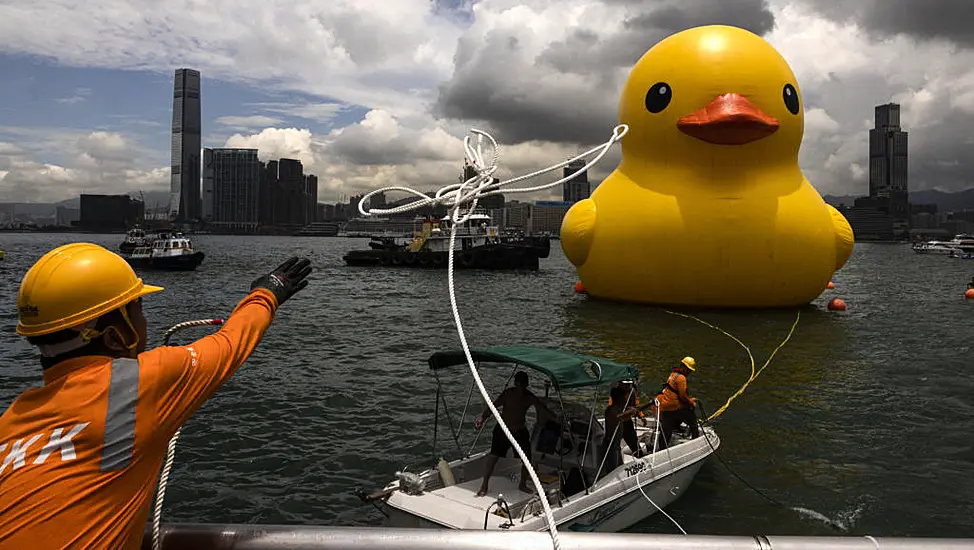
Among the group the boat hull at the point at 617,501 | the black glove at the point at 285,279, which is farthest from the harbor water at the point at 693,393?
the black glove at the point at 285,279

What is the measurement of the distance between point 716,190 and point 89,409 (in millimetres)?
16577

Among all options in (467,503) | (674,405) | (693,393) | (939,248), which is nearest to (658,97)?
(693,393)

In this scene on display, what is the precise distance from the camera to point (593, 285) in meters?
19.4

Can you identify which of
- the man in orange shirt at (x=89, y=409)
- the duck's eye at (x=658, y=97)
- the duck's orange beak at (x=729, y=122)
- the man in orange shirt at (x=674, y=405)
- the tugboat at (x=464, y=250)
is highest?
the duck's eye at (x=658, y=97)

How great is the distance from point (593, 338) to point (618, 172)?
5.12 meters

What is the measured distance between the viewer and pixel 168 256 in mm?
41500

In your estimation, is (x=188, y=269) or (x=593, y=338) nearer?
(x=593, y=338)

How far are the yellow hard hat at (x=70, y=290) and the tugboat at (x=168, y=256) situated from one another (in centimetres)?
4336

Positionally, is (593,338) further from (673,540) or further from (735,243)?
(673,540)

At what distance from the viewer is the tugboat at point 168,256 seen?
137 feet

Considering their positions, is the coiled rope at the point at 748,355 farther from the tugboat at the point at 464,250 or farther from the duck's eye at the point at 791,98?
the tugboat at the point at 464,250

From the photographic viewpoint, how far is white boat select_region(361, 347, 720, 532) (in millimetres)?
5672

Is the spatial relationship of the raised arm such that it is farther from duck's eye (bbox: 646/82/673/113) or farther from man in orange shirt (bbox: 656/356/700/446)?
duck's eye (bbox: 646/82/673/113)

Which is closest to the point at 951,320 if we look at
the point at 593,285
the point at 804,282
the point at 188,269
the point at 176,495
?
the point at 804,282
